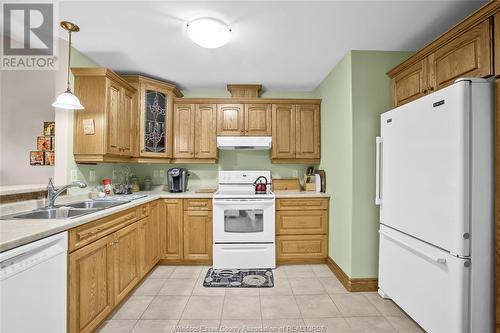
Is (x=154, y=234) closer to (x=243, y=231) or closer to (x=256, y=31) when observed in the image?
(x=243, y=231)

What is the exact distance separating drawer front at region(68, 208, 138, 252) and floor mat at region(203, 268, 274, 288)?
1124mm

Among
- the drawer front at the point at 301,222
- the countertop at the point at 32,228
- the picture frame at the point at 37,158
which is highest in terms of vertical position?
the picture frame at the point at 37,158

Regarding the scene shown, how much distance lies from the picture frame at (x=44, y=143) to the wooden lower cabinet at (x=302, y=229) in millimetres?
3039

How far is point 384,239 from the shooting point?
218cm

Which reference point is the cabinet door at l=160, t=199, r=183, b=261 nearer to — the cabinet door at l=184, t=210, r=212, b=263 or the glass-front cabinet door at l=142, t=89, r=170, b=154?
the cabinet door at l=184, t=210, r=212, b=263

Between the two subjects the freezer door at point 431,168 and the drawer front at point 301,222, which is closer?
the freezer door at point 431,168

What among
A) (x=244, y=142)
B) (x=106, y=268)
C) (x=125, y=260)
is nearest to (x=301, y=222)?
(x=244, y=142)

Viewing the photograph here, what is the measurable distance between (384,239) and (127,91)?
3.28 meters

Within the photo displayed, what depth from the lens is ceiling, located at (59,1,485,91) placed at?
1.81m

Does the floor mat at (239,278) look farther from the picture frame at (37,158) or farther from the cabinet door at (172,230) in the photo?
the picture frame at (37,158)

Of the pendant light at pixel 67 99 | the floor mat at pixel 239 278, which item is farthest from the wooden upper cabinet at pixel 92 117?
the floor mat at pixel 239 278

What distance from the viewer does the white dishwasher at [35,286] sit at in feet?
3.50

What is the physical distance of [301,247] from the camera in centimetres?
307

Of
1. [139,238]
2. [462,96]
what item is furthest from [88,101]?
[462,96]
